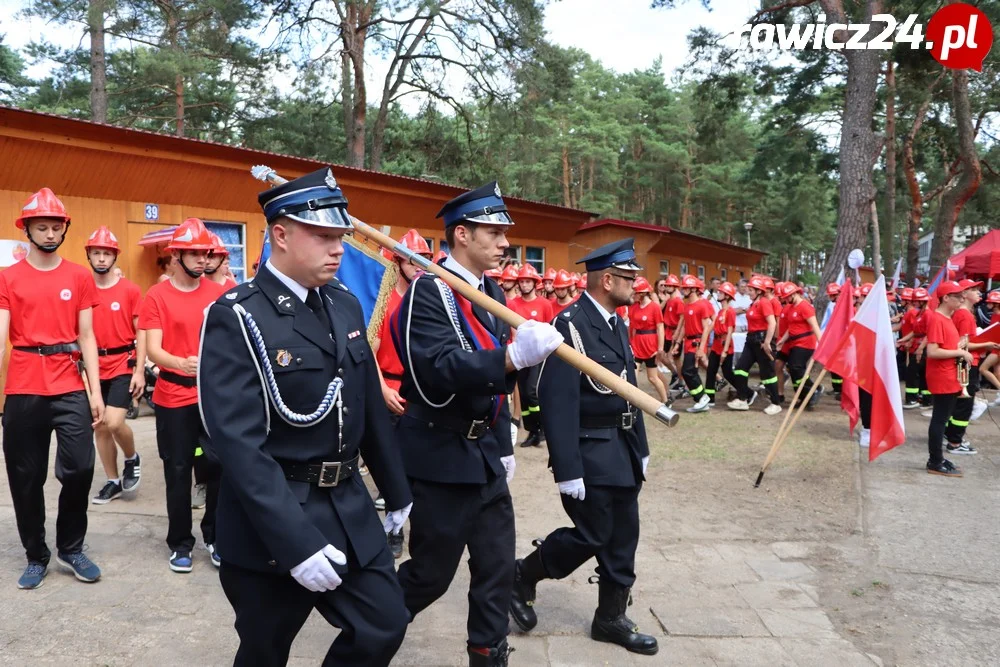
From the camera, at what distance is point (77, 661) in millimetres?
3787

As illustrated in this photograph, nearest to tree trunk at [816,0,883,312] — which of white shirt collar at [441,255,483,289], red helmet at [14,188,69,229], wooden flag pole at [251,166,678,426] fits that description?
white shirt collar at [441,255,483,289]

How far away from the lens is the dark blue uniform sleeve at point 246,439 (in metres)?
2.32

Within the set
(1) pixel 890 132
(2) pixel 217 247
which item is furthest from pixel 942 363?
(1) pixel 890 132

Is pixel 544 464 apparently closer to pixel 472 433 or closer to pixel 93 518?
pixel 93 518

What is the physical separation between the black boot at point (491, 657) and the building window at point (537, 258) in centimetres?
1822

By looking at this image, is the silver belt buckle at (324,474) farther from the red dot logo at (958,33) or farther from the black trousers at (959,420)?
the red dot logo at (958,33)

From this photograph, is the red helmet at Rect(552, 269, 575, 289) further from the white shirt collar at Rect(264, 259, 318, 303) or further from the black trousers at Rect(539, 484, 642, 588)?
the white shirt collar at Rect(264, 259, 318, 303)

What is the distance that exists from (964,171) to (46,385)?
28.3m

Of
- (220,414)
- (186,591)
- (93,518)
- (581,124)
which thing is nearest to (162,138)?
(93,518)

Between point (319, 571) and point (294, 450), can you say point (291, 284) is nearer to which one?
point (294, 450)

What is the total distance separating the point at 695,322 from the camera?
13.0 meters

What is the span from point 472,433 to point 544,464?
5521mm

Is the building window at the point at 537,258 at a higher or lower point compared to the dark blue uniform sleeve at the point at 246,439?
higher

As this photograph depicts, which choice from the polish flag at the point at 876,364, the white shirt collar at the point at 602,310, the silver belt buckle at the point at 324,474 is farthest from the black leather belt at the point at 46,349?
→ the polish flag at the point at 876,364
